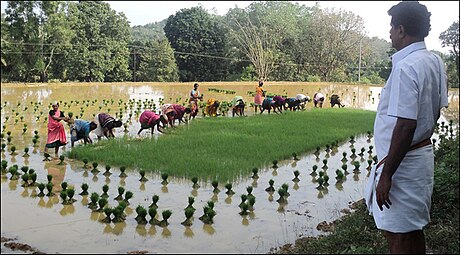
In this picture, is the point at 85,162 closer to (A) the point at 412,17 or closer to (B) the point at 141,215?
(B) the point at 141,215

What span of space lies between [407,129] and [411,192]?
0.37 m

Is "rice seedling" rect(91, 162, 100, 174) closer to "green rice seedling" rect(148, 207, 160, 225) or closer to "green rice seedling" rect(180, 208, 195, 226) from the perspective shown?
"green rice seedling" rect(148, 207, 160, 225)

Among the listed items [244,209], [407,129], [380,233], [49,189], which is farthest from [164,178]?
[407,129]

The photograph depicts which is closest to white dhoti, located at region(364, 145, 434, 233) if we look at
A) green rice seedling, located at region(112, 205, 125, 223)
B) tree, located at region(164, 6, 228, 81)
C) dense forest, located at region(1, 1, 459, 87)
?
green rice seedling, located at region(112, 205, 125, 223)

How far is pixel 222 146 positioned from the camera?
34.1 ft

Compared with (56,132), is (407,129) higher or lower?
higher

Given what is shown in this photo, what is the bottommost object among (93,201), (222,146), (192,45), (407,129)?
(93,201)

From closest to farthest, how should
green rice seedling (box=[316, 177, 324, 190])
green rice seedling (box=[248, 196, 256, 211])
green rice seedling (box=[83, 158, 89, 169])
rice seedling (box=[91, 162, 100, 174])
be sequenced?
1. green rice seedling (box=[248, 196, 256, 211])
2. green rice seedling (box=[316, 177, 324, 190])
3. rice seedling (box=[91, 162, 100, 174])
4. green rice seedling (box=[83, 158, 89, 169])

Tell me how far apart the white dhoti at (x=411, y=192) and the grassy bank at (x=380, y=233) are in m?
1.47

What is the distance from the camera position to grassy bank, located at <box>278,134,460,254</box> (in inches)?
166

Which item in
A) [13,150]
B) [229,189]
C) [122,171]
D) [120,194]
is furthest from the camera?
[13,150]

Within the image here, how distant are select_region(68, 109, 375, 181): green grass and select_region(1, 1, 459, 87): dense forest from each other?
6657mm

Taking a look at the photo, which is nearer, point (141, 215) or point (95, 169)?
point (141, 215)

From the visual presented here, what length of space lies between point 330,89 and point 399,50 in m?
31.7
